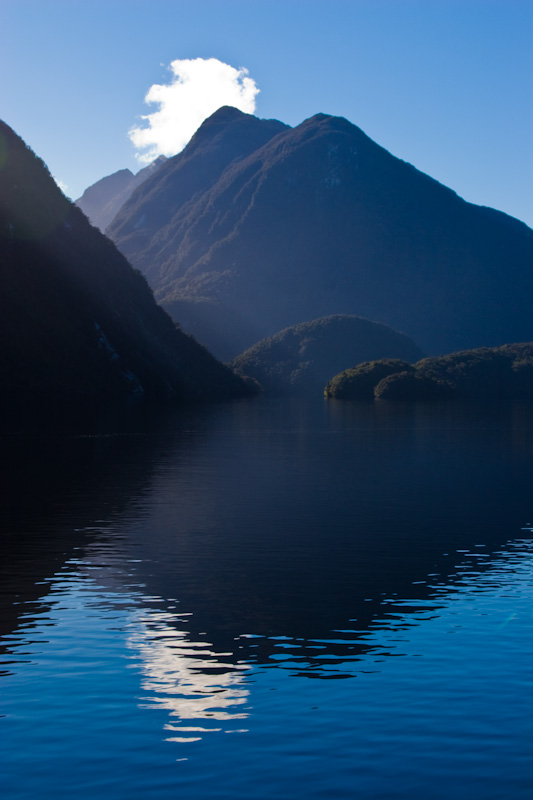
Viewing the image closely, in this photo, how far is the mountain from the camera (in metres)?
155

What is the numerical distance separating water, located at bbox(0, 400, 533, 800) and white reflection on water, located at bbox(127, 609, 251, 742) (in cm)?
6

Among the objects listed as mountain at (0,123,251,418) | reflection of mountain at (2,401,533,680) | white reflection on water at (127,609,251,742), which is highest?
mountain at (0,123,251,418)

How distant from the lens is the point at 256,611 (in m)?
23.8

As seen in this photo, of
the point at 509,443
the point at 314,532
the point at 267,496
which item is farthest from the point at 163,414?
the point at 314,532

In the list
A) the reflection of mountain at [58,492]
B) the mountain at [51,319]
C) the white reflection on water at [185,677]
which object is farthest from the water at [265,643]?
the mountain at [51,319]

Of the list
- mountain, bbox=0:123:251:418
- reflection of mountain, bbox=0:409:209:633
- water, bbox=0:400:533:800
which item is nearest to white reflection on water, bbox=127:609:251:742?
water, bbox=0:400:533:800

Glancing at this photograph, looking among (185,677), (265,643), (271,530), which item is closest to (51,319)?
(271,530)

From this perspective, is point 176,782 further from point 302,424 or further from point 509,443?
point 302,424

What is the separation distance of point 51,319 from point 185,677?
15592 cm

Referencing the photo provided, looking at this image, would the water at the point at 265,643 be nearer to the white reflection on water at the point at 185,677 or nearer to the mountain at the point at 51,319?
the white reflection on water at the point at 185,677

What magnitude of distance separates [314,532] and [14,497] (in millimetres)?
18062

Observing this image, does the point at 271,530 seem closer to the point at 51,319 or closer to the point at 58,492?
the point at 58,492

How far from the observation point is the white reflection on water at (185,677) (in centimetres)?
1659

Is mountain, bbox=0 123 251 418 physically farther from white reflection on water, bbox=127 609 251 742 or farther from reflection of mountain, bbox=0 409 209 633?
white reflection on water, bbox=127 609 251 742
